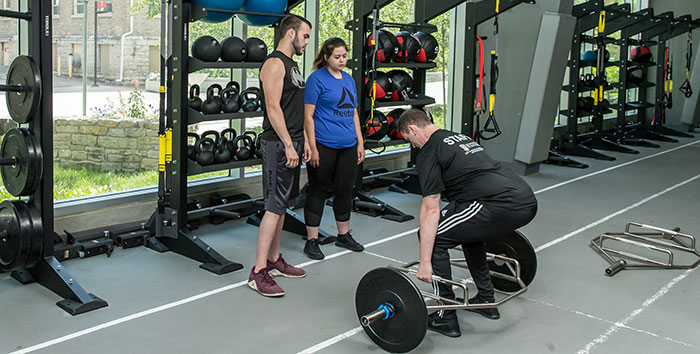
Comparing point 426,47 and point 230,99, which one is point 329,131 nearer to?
point 230,99

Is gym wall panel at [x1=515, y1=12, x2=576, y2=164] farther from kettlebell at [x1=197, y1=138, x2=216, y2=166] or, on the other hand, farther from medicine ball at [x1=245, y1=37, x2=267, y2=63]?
kettlebell at [x1=197, y1=138, x2=216, y2=166]

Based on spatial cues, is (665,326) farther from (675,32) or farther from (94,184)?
(675,32)

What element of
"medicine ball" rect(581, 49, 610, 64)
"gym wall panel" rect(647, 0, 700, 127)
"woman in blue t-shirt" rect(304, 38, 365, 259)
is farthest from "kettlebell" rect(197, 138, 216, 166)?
"gym wall panel" rect(647, 0, 700, 127)

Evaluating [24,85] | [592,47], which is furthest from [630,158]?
[24,85]

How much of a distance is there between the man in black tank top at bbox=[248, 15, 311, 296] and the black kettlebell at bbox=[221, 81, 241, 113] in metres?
0.76

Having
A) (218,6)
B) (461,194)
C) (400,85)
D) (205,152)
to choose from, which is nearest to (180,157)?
(205,152)

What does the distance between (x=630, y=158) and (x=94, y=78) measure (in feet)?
21.4

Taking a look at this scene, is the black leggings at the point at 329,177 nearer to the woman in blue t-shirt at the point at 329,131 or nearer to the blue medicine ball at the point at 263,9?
the woman in blue t-shirt at the point at 329,131

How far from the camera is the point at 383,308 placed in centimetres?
290

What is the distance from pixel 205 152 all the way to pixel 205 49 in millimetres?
637

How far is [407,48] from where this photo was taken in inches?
225

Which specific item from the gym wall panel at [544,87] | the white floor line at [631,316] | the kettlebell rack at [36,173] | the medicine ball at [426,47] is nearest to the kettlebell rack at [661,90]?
the gym wall panel at [544,87]

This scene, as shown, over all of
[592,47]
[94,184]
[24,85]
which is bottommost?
[94,184]

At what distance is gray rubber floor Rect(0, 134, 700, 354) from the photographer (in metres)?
3.01
